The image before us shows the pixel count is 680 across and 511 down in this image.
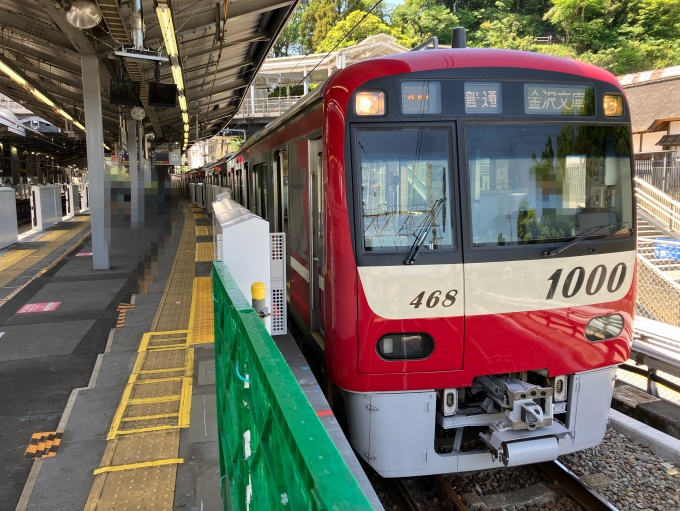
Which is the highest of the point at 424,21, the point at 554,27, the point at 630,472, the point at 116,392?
the point at 424,21

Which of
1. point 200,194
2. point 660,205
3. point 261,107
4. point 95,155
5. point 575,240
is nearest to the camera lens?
point 575,240

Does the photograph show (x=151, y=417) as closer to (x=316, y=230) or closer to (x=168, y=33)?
(x=316, y=230)

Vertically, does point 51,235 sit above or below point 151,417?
above

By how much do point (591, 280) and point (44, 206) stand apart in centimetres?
1787

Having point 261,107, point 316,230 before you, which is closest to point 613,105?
point 316,230

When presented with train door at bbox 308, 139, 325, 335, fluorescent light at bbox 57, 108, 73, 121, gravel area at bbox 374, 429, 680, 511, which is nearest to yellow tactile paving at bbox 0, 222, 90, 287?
fluorescent light at bbox 57, 108, 73, 121

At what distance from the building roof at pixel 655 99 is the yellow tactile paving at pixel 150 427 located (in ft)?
71.2

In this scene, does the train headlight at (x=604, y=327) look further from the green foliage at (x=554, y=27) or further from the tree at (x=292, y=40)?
the tree at (x=292, y=40)

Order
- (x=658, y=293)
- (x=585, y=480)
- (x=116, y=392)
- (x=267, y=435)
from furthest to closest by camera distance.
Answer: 1. (x=658, y=293)
2. (x=116, y=392)
3. (x=585, y=480)
4. (x=267, y=435)

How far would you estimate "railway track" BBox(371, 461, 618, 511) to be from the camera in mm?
3934

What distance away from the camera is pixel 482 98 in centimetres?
393

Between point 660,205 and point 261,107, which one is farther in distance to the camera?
point 261,107

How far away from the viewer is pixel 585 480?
14.3 feet

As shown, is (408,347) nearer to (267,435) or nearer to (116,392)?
(267,435)
